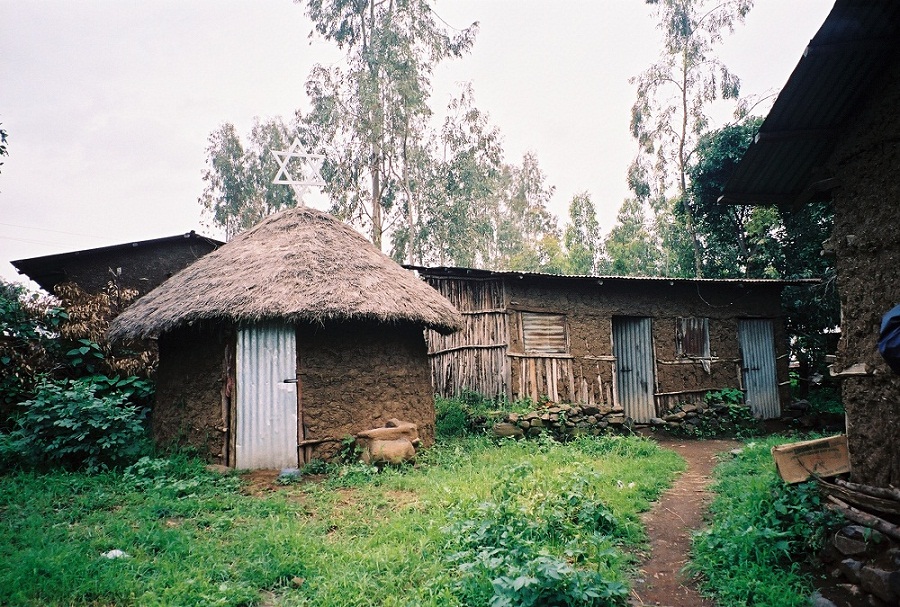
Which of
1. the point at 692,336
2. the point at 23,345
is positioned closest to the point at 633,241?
the point at 692,336

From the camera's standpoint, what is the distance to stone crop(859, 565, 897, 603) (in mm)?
2754

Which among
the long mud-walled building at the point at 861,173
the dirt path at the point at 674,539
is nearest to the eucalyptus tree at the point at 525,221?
the dirt path at the point at 674,539

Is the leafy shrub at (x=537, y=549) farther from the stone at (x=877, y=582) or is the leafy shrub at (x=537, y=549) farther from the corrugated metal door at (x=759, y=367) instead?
the corrugated metal door at (x=759, y=367)

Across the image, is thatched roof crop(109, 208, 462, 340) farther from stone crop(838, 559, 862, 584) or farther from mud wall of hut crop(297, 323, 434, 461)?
stone crop(838, 559, 862, 584)

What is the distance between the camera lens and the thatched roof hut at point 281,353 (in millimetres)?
7164

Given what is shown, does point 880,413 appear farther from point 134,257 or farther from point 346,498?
point 134,257

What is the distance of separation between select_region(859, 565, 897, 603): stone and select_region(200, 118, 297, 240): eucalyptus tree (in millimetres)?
23334

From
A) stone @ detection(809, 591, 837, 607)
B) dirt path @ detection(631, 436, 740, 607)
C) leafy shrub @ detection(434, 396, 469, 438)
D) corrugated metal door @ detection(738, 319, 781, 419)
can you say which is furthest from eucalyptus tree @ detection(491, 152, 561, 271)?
stone @ detection(809, 591, 837, 607)

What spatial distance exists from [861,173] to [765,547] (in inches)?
108

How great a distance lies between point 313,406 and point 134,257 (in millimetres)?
6917

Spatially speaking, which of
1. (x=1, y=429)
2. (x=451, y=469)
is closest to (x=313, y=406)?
(x=451, y=469)

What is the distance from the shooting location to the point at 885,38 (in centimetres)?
340

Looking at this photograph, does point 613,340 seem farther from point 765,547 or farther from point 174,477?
point 174,477

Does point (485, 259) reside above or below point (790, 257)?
above
